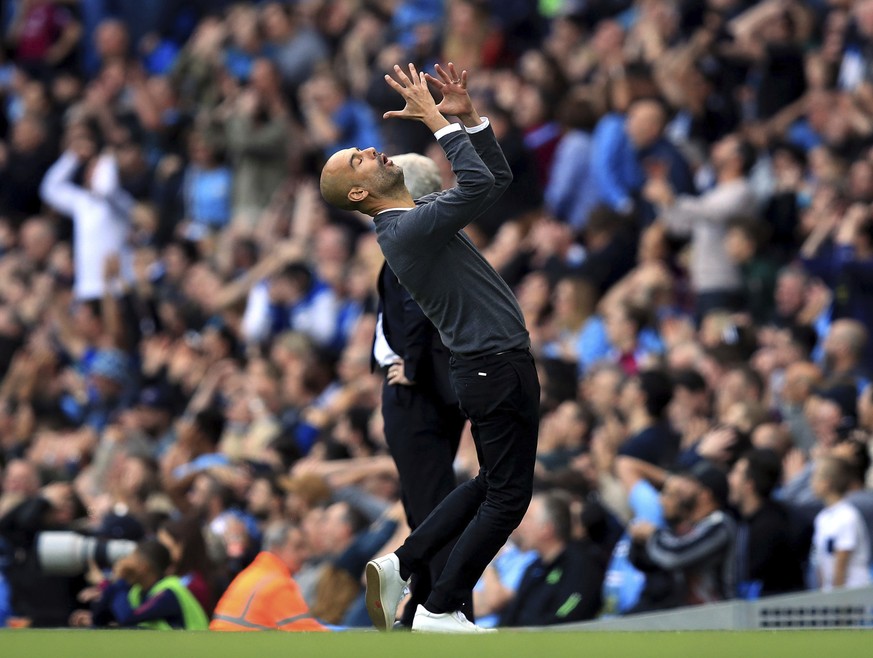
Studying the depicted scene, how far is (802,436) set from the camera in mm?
9578

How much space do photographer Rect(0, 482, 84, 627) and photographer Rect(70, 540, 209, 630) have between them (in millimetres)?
1001

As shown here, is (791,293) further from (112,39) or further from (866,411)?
(112,39)

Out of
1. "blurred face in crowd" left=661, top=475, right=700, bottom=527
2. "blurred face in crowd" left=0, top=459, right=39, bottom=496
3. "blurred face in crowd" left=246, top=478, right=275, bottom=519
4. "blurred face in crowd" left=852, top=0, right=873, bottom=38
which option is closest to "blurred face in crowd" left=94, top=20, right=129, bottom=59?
"blurred face in crowd" left=0, top=459, right=39, bottom=496

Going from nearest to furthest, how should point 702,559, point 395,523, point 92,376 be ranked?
point 702,559 → point 395,523 → point 92,376

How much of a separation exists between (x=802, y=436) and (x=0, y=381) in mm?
7817

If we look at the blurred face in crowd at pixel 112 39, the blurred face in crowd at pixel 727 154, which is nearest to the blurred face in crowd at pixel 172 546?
the blurred face in crowd at pixel 727 154

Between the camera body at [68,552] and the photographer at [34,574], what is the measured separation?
10cm

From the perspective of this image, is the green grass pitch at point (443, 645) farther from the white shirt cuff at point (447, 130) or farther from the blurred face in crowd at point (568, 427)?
the blurred face in crowd at point (568, 427)

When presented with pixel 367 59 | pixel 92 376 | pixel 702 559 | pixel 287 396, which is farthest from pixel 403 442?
pixel 367 59

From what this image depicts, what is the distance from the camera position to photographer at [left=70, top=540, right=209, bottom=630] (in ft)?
25.7

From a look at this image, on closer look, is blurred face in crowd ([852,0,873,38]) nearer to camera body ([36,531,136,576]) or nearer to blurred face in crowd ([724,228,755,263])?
blurred face in crowd ([724,228,755,263])

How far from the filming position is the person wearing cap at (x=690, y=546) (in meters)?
8.21

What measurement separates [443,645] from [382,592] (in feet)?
3.95

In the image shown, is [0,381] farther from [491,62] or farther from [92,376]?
[491,62]
